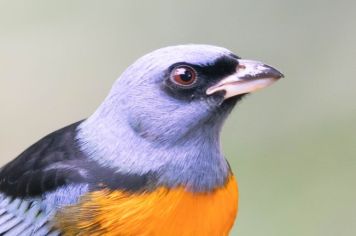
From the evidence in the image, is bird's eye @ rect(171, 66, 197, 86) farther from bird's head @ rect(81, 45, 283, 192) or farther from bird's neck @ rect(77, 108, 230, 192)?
bird's neck @ rect(77, 108, 230, 192)

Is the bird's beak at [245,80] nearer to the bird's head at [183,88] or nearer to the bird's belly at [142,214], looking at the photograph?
the bird's head at [183,88]

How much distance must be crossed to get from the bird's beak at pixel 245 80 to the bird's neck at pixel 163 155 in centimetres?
13

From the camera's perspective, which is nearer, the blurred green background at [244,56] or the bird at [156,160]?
the bird at [156,160]

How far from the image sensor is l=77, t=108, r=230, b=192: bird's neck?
2141 mm

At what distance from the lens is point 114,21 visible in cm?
429

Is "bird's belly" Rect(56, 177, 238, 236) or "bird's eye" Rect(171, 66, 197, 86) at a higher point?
"bird's eye" Rect(171, 66, 197, 86)

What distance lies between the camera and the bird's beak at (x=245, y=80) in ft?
6.93

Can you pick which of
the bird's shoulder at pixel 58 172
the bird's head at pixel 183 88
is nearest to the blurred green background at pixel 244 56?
the bird's shoulder at pixel 58 172

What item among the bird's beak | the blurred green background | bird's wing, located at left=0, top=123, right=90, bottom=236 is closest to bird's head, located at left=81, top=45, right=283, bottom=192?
the bird's beak

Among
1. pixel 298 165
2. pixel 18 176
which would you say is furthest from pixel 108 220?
pixel 298 165

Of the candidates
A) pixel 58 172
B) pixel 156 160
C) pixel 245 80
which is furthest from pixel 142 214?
pixel 245 80

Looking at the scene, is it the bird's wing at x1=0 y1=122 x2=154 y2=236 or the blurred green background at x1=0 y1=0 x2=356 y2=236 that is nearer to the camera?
the bird's wing at x1=0 y1=122 x2=154 y2=236

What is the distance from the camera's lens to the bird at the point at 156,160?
2.10m

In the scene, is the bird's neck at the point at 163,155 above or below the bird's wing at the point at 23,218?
above
